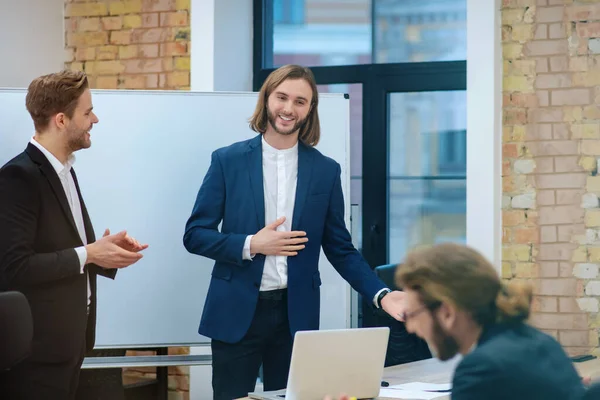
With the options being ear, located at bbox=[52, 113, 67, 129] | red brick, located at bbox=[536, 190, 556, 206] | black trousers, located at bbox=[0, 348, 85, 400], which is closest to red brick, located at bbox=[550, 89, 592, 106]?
red brick, located at bbox=[536, 190, 556, 206]

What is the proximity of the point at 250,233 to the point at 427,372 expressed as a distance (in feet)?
2.35

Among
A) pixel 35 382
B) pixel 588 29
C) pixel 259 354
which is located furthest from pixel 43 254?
pixel 588 29

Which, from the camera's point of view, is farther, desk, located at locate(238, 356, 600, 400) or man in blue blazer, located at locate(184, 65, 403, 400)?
man in blue blazer, located at locate(184, 65, 403, 400)

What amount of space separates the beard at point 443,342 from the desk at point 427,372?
1.17m

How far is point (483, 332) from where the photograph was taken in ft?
4.83

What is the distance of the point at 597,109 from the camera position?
400cm

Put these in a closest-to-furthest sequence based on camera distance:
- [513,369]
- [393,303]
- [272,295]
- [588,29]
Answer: [513,369]
[393,303]
[272,295]
[588,29]

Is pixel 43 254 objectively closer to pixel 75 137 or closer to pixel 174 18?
pixel 75 137

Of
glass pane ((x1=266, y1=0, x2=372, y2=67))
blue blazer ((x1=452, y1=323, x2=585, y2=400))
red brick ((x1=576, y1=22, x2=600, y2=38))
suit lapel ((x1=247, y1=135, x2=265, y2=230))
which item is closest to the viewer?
blue blazer ((x1=452, y1=323, x2=585, y2=400))

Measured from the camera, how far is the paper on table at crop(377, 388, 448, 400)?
7.89 ft

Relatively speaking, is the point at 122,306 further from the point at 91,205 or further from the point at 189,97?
the point at 189,97

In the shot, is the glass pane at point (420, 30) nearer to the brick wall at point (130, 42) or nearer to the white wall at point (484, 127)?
the white wall at point (484, 127)

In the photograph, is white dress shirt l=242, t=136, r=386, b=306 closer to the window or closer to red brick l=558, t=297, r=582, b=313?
red brick l=558, t=297, r=582, b=313

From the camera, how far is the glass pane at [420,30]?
14.8 feet
